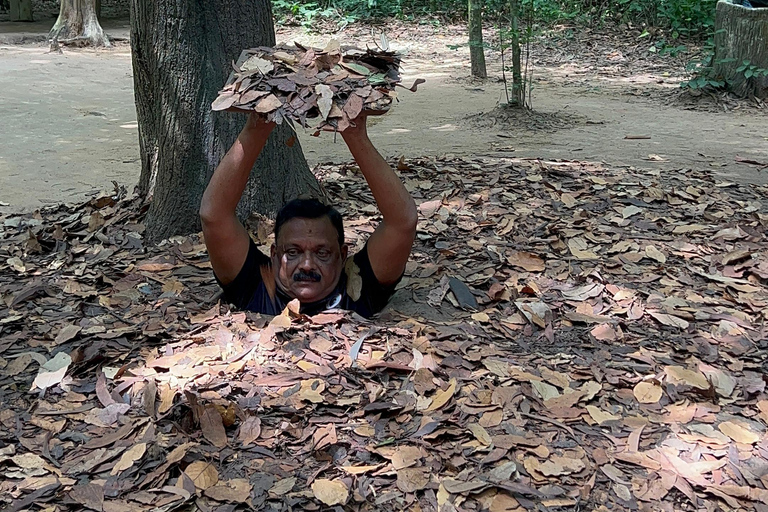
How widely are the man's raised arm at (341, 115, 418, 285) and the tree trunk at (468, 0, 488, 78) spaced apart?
24.4 feet

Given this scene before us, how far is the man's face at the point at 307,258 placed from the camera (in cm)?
329

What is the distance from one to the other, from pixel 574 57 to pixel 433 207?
987cm

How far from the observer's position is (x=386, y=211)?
318 cm

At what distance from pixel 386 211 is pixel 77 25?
14.0 m

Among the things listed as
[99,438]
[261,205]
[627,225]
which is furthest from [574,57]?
[99,438]

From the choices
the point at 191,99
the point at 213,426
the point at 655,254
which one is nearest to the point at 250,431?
the point at 213,426

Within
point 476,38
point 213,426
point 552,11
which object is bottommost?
point 213,426

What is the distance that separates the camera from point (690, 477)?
2.30 meters

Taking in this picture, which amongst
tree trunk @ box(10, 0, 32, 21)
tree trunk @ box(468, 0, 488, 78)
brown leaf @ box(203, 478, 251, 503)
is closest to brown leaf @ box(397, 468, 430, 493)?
brown leaf @ box(203, 478, 251, 503)

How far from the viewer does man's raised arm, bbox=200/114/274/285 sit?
2992 millimetres

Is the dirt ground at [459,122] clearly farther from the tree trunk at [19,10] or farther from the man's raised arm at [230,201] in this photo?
the tree trunk at [19,10]

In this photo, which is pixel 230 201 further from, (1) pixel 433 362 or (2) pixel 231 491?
(2) pixel 231 491

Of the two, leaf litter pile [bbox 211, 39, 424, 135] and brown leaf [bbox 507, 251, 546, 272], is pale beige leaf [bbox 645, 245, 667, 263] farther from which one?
leaf litter pile [bbox 211, 39, 424, 135]

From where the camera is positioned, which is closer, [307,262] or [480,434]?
[480,434]
